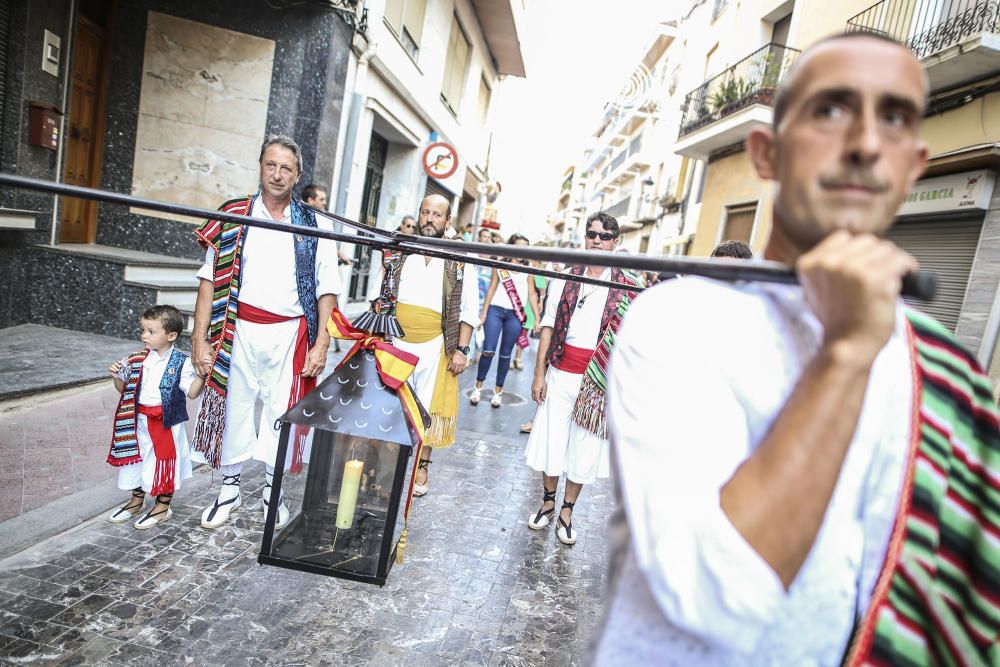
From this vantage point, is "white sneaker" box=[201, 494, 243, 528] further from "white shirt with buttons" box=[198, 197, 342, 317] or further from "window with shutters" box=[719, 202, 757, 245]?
"window with shutters" box=[719, 202, 757, 245]

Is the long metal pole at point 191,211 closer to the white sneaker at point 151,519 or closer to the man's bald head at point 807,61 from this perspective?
the man's bald head at point 807,61

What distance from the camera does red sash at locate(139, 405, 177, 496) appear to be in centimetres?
323

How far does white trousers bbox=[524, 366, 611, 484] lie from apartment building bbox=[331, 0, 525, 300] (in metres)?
1.56

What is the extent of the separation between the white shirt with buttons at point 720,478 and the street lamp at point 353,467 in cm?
108

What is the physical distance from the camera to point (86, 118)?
23.6ft

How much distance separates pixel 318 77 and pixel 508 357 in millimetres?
4257

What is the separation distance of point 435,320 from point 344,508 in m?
2.40

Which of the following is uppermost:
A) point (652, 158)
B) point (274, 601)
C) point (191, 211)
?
point (652, 158)

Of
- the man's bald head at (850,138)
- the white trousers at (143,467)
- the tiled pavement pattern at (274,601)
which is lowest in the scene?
the tiled pavement pattern at (274,601)

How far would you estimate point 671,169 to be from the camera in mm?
22266

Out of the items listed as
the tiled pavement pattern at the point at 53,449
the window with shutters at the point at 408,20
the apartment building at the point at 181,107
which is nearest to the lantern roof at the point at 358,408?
the tiled pavement pattern at the point at 53,449

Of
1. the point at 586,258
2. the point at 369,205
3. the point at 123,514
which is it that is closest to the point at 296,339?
the point at 123,514

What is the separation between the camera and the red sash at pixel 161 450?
3.23 meters

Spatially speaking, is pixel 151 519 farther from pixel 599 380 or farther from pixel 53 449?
pixel 599 380
